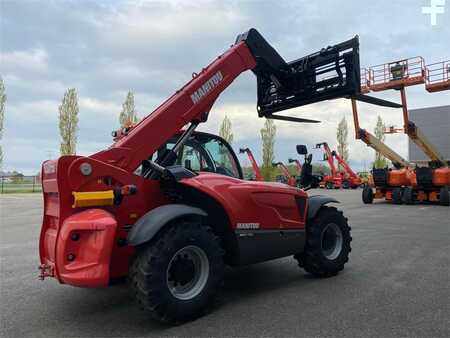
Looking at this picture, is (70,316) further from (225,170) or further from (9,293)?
(225,170)

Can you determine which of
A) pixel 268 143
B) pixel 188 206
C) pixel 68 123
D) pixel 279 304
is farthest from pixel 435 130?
pixel 188 206

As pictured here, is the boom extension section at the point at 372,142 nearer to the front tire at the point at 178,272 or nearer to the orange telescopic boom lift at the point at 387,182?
the orange telescopic boom lift at the point at 387,182

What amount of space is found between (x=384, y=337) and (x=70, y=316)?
120 inches

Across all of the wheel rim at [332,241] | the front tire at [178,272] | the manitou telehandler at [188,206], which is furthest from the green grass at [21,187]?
the front tire at [178,272]

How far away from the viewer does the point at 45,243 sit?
4.25 meters

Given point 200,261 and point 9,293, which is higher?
point 200,261

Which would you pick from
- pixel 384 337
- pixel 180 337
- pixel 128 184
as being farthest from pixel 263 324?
pixel 128 184

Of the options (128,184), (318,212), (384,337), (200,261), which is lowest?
(384,337)

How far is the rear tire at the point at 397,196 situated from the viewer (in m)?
18.3

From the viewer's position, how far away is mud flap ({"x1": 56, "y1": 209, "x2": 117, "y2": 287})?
141 inches

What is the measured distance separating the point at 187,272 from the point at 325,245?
100 inches

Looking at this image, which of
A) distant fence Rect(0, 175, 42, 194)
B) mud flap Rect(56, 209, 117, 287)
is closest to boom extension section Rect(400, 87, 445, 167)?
mud flap Rect(56, 209, 117, 287)

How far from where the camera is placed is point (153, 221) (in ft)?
12.5

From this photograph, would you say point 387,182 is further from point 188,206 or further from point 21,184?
point 21,184
